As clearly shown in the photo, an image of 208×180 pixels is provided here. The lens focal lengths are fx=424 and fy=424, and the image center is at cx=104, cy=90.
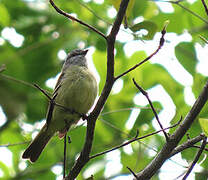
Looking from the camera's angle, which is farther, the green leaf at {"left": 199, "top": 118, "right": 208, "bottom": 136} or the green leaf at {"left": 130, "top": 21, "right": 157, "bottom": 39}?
the green leaf at {"left": 130, "top": 21, "right": 157, "bottom": 39}

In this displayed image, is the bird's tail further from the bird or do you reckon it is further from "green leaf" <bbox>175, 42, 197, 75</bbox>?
"green leaf" <bbox>175, 42, 197, 75</bbox>

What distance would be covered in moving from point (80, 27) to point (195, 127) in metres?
2.75

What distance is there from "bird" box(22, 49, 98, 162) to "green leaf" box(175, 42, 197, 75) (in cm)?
103

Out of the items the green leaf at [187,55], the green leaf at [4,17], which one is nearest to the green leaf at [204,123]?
the green leaf at [187,55]

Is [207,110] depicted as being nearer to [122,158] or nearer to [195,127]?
[195,127]

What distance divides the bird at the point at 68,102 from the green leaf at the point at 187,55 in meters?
1.03

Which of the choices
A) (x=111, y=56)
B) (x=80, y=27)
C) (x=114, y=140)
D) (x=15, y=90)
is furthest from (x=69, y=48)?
(x=111, y=56)

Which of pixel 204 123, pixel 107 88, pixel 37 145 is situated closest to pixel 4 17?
pixel 37 145

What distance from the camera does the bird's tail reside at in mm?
4926

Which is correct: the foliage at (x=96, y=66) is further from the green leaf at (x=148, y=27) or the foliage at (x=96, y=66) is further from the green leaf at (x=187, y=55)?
the green leaf at (x=148, y=27)

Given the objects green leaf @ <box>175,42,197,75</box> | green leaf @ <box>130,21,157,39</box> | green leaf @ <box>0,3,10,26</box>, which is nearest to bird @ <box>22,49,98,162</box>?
green leaf @ <box>175,42,197,75</box>

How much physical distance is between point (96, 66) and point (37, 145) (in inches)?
48.8

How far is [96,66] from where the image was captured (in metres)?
5.43

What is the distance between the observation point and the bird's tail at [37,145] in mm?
4926
